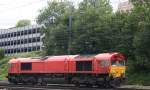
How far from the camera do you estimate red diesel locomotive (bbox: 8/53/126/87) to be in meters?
39.2

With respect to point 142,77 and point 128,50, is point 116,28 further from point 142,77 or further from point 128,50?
point 142,77

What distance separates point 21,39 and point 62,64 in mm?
83243

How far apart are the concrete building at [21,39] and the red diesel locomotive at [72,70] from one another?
68.0 meters

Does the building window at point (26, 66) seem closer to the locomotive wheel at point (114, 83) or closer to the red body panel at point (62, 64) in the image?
the red body panel at point (62, 64)

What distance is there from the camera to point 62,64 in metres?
43.3

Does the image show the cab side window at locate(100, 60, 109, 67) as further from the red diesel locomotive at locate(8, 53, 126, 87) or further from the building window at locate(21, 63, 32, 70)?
the building window at locate(21, 63, 32, 70)

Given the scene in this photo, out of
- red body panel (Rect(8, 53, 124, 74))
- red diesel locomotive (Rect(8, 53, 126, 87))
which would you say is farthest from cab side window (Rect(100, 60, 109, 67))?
red body panel (Rect(8, 53, 124, 74))

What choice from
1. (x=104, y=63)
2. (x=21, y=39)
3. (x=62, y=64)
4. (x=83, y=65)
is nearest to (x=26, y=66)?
(x=62, y=64)

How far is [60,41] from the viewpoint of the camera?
61812 mm

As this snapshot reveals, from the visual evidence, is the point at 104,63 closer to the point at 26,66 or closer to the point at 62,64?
the point at 62,64

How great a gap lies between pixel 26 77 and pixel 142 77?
1338 centimetres

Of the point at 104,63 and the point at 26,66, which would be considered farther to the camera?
the point at 26,66

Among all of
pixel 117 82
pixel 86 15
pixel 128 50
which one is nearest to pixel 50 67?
pixel 117 82

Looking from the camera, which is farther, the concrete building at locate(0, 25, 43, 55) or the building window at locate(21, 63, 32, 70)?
the concrete building at locate(0, 25, 43, 55)
